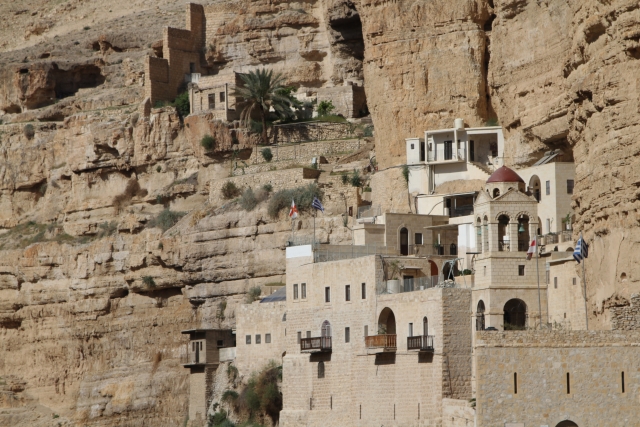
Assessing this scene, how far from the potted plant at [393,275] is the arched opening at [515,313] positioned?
3.97m

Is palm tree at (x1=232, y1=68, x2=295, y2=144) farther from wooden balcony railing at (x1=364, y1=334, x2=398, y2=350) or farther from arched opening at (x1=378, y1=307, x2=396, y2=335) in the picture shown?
wooden balcony railing at (x1=364, y1=334, x2=398, y2=350)

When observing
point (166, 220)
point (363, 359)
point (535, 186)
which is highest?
point (166, 220)

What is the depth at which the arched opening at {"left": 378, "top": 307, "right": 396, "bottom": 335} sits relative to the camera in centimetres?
5422

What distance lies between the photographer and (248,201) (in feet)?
227

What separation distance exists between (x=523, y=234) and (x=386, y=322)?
524 centimetres

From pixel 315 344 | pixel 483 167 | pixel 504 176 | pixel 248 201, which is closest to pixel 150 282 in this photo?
pixel 248 201

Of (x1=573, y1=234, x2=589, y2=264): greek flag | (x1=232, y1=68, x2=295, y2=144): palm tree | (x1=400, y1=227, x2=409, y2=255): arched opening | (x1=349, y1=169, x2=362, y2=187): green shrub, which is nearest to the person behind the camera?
(x1=573, y1=234, x2=589, y2=264): greek flag

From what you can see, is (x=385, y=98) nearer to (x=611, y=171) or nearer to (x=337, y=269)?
(x=337, y=269)

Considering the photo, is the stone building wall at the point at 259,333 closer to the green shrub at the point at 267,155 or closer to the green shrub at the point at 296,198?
the green shrub at the point at 296,198

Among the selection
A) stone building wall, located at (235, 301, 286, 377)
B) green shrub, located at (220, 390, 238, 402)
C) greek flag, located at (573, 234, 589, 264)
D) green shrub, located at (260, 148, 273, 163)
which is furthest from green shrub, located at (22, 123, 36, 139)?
greek flag, located at (573, 234, 589, 264)

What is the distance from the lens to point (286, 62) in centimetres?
8175

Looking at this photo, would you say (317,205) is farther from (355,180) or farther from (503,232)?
(503,232)

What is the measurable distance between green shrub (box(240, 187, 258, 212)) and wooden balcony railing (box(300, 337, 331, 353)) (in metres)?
12.5

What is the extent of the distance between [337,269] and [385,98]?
1386 centimetres
